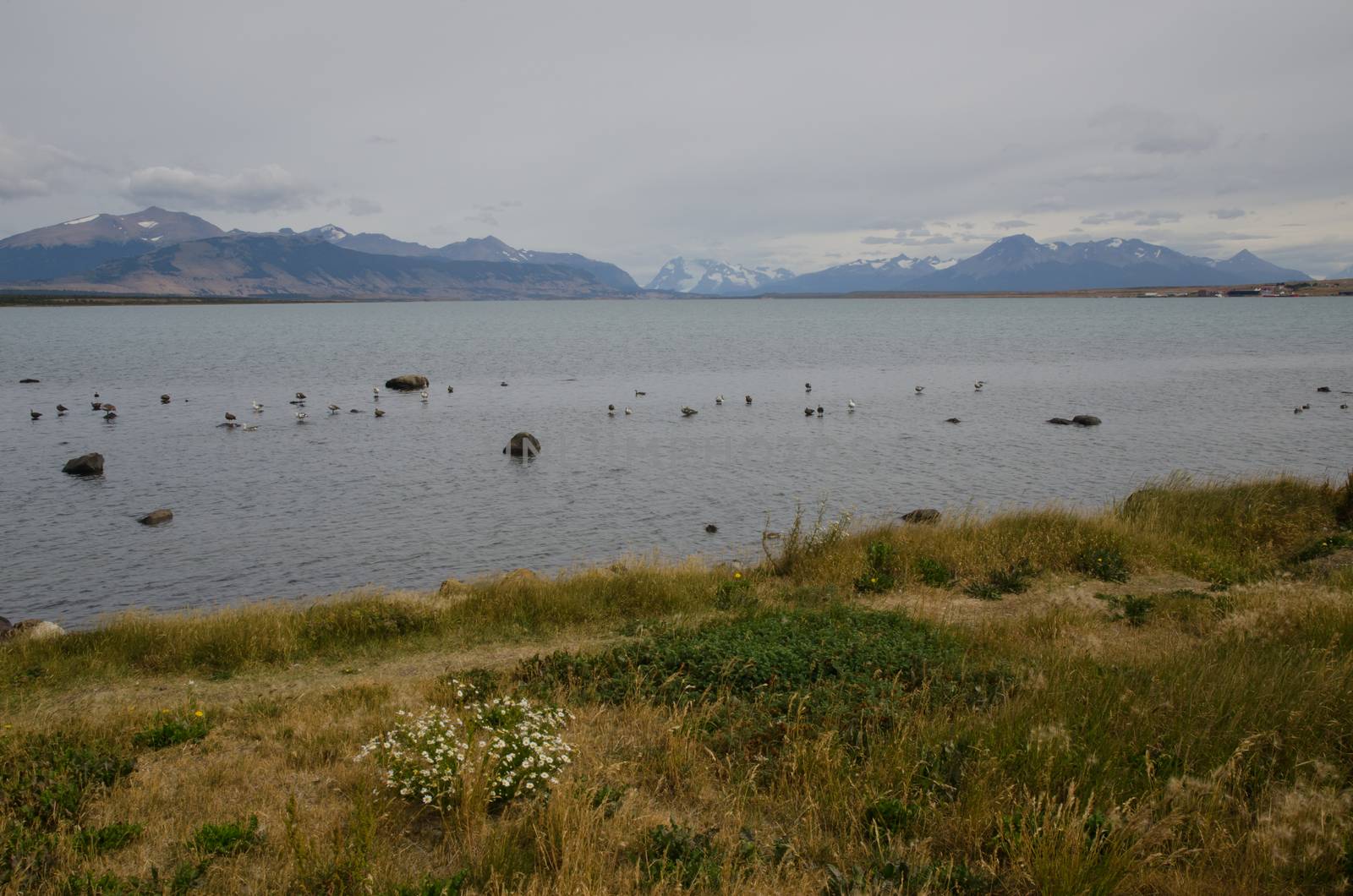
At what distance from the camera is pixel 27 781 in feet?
25.5

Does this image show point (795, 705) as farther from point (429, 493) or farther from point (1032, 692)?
point (429, 493)

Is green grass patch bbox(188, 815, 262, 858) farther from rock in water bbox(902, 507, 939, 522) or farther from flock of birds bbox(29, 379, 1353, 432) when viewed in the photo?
flock of birds bbox(29, 379, 1353, 432)

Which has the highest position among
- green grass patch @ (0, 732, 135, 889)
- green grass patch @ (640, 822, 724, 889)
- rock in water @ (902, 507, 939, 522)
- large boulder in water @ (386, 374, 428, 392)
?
large boulder in water @ (386, 374, 428, 392)

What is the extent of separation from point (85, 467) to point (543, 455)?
18.6 metres

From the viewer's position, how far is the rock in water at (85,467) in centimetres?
3325

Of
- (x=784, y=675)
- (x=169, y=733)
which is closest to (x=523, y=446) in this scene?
(x=169, y=733)

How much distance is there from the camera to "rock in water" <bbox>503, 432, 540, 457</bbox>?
3780cm

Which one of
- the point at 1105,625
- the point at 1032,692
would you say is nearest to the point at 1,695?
the point at 1032,692

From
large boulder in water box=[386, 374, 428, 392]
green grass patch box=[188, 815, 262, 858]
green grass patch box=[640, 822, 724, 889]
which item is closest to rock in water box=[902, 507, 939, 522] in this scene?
green grass patch box=[640, 822, 724, 889]

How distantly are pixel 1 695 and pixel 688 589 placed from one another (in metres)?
10.7

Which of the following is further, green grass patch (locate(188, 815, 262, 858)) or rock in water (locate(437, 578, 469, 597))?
rock in water (locate(437, 578, 469, 597))

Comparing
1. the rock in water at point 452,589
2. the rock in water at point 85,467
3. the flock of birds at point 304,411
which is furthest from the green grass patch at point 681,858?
the flock of birds at point 304,411

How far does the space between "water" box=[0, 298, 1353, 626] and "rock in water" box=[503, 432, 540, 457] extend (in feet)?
2.26

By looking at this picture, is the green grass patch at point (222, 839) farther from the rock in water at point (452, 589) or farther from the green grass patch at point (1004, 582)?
the green grass patch at point (1004, 582)
